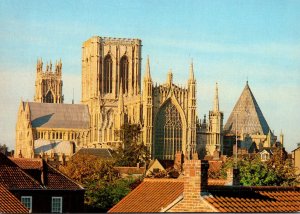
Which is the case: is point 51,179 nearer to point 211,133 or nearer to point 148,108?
point 148,108

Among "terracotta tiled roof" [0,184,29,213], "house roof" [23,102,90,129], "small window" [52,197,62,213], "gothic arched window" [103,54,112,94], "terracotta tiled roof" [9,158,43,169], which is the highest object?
"gothic arched window" [103,54,112,94]

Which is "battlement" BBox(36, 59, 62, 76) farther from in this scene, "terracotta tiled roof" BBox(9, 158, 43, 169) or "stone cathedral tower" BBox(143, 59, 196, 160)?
"terracotta tiled roof" BBox(9, 158, 43, 169)

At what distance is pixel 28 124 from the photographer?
151m

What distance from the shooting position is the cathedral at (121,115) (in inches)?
5207

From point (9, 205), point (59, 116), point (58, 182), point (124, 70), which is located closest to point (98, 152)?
point (59, 116)

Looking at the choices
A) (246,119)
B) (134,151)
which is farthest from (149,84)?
(246,119)

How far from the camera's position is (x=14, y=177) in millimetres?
38406

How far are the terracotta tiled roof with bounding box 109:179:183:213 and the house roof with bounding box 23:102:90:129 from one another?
4733 inches

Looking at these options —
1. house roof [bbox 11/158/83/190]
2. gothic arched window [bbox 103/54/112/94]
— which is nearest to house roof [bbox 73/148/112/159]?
gothic arched window [bbox 103/54/112/94]

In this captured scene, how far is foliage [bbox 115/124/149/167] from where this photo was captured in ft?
350

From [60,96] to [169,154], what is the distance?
54.2 meters

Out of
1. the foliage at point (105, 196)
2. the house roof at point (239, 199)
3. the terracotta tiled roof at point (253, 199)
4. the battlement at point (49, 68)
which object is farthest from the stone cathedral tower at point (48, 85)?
the terracotta tiled roof at point (253, 199)

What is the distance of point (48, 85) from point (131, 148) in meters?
74.0

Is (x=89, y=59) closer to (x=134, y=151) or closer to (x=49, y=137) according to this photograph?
(x=49, y=137)
